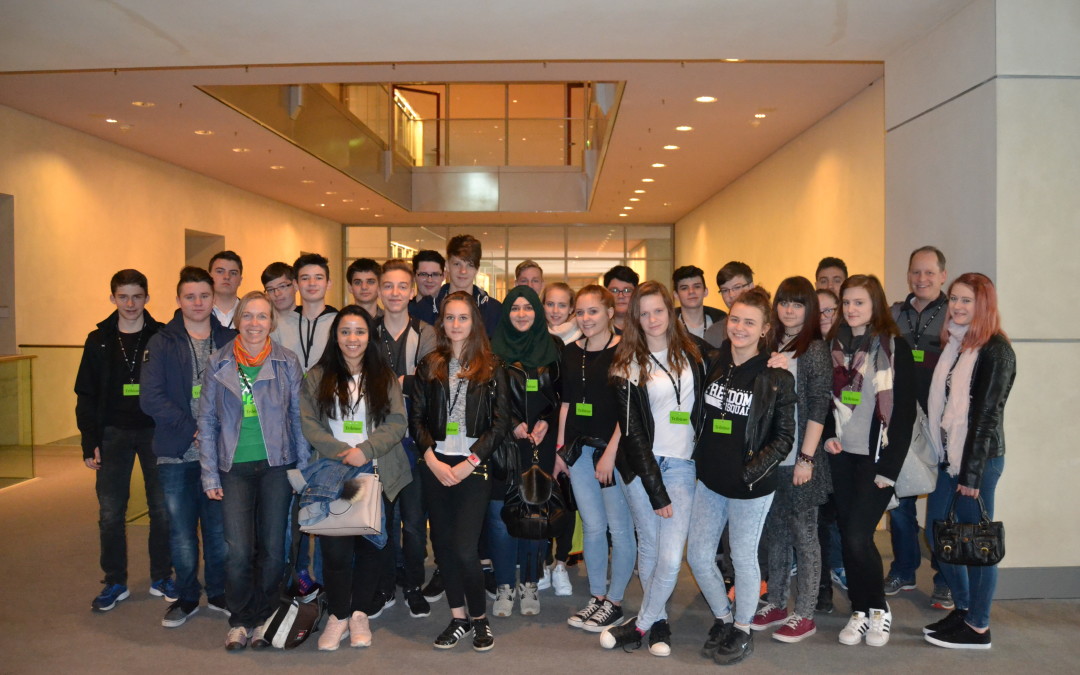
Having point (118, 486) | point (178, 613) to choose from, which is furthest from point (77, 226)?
point (178, 613)

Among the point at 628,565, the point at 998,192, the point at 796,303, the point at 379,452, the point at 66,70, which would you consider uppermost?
the point at 66,70

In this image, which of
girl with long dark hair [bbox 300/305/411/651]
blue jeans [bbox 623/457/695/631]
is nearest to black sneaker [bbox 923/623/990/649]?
blue jeans [bbox 623/457/695/631]

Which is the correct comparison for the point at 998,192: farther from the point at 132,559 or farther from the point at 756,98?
the point at 132,559

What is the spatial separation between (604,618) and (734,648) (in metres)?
0.67

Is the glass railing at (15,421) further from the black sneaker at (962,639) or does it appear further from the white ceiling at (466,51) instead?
the black sneaker at (962,639)

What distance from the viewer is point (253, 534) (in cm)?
376

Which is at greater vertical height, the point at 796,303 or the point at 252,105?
the point at 252,105

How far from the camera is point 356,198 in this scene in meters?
14.8

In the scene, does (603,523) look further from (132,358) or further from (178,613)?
(132,358)

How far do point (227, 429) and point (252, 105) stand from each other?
5.89 metres

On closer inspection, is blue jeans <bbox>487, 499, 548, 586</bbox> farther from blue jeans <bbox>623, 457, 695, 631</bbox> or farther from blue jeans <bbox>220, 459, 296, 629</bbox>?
blue jeans <bbox>220, 459, 296, 629</bbox>

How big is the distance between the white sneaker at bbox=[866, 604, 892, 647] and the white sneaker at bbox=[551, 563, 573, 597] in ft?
5.14

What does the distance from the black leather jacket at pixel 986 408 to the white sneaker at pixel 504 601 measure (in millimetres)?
2248

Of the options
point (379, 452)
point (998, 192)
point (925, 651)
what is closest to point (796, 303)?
point (998, 192)
